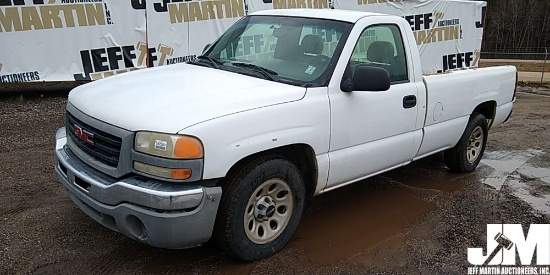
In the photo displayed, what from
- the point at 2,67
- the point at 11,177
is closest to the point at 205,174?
the point at 11,177

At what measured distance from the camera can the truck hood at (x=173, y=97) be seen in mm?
3164

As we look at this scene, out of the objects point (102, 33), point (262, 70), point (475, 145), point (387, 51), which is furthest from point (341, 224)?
point (102, 33)

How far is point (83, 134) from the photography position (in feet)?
11.5

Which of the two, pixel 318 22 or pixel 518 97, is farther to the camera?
pixel 518 97

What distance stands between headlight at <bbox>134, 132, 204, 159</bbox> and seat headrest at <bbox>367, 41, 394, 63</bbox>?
222cm

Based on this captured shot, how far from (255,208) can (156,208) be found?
0.78 metres

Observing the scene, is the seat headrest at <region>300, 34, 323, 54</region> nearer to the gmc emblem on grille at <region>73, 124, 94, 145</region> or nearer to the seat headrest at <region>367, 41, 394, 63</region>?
the seat headrest at <region>367, 41, 394, 63</region>

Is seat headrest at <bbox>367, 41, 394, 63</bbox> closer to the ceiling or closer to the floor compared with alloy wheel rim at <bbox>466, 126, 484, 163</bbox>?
closer to the ceiling

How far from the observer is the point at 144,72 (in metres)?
4.31

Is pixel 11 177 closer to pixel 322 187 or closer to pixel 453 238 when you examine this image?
pixel 322 187

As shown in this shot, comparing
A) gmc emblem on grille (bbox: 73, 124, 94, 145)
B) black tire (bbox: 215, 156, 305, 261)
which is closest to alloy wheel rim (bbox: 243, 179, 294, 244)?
black tire (bbox: 215, 156, 305, 261)

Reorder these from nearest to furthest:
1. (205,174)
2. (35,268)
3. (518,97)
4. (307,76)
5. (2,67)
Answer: (205,174), (35,268), (307,76), (2,67), (518,97)

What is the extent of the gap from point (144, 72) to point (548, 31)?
196 feet

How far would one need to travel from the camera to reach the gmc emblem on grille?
3438 millimetres
